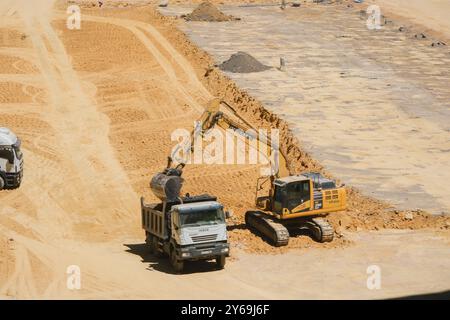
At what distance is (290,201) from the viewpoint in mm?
36844

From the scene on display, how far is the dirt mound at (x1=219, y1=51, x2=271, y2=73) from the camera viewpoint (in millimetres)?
64125

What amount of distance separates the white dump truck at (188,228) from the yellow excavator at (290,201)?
282 centimetres

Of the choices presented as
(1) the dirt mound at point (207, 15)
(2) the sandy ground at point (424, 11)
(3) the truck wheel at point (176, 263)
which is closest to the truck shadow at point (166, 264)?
(3) the truck wheel at point (176, 263)

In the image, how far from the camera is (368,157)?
48.0 metres

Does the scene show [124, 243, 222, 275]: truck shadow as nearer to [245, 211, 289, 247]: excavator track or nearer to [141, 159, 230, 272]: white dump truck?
[141, 159, 230, 272]: white dump truck

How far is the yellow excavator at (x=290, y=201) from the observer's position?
36.8 m

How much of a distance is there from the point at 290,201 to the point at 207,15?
4695 cm

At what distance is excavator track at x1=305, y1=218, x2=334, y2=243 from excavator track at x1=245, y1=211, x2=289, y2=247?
117 centimetres

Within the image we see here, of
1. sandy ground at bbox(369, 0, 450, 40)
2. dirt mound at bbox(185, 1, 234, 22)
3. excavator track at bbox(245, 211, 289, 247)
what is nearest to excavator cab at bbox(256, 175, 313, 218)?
excavator track at bbox(245, 211, 289, 247)

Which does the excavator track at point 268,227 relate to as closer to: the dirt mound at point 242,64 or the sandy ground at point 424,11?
the dirt mound at point 242,64

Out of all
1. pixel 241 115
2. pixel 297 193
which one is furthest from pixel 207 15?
pixel 297 193

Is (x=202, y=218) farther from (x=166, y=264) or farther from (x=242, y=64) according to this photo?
(x=242, y=64)

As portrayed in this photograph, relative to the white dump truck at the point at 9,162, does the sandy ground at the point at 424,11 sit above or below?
below
